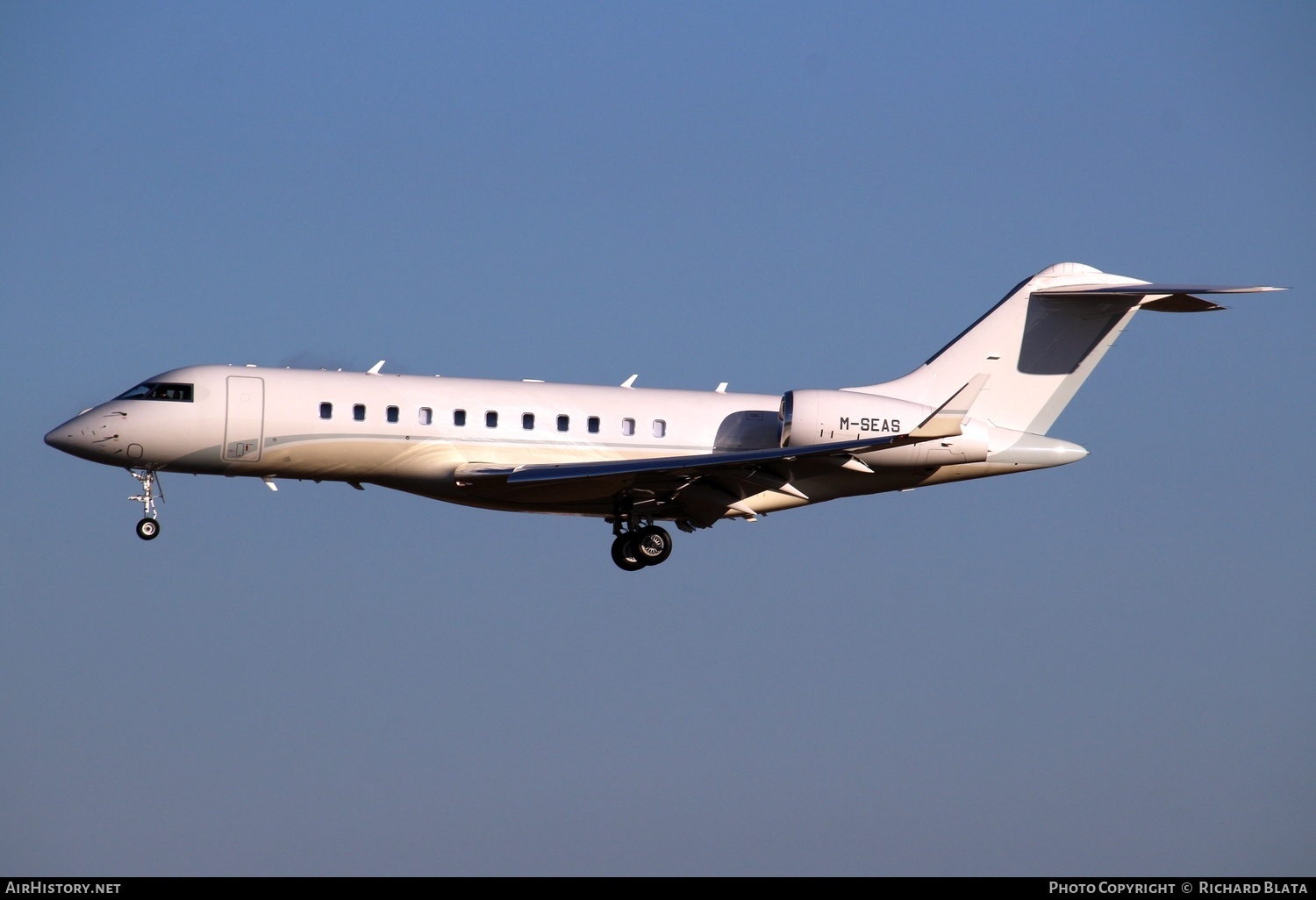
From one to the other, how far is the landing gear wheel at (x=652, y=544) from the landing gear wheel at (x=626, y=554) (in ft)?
0.23

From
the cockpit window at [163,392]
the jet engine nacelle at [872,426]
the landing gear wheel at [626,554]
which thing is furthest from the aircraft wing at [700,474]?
the cockpit window at [163,392]

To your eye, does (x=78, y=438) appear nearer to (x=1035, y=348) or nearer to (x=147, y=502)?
(x=147, y=502)

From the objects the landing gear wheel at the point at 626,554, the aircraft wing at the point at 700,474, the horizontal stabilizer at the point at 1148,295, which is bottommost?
the landing gear wheel at the point at 626,554

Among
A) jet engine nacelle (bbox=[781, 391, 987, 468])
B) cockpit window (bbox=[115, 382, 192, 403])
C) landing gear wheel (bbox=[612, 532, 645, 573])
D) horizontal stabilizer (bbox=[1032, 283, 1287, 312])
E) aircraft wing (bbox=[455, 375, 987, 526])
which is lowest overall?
landing gear wheel (bbox=[612, 532, 645, 573])

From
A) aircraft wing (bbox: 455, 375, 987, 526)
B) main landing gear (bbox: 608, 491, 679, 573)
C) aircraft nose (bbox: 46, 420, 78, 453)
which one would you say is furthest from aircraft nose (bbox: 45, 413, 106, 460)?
main landing gear (bbox: 608, 491, 679, 573)

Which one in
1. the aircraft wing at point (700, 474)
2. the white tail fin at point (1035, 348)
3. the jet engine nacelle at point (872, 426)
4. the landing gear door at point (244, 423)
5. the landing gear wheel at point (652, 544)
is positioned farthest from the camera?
the white tail fin at point (1035, 348)

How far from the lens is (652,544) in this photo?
99.8 feet

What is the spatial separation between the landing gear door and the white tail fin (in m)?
10.3

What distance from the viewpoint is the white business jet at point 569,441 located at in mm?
28875

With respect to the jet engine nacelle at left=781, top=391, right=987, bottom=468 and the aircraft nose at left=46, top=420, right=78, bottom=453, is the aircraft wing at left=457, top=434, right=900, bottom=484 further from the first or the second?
the aircraft nose at left=46, top=420, right=78, bottom=453

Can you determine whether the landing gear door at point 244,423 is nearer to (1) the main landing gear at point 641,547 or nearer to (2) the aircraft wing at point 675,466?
(2) the aircraft wing at point 675,466

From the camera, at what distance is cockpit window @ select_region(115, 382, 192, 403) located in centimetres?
2916
